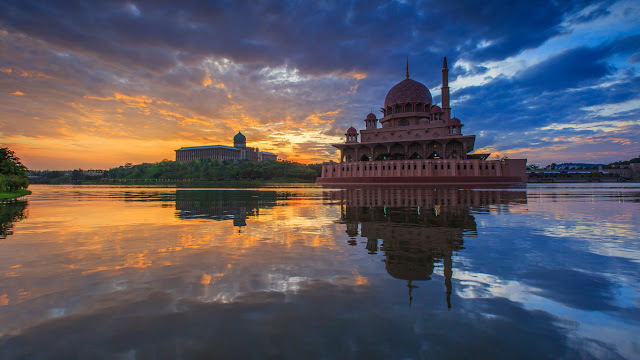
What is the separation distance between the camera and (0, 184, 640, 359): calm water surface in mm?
2908

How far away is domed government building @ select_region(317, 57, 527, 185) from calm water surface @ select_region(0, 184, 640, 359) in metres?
50.4

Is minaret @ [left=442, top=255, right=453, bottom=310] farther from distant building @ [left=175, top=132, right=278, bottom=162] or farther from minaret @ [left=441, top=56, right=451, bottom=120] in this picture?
distant building @ [left=175, top=132, right=278, bottom=162]

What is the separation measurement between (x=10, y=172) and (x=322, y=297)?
48964mm

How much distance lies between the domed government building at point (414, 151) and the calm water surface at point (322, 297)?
5039 centimetres

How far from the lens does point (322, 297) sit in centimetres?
405

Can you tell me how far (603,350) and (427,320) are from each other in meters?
1.48

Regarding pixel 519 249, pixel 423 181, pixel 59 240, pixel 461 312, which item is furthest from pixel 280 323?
pixel 423 181

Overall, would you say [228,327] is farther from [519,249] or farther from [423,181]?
[423,181]

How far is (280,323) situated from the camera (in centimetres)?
330

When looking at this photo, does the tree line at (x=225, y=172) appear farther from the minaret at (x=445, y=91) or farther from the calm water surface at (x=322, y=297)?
the calm water surface at (x=322, y=297)

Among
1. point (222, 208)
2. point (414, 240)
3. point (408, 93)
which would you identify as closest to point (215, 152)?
point (408, 93)

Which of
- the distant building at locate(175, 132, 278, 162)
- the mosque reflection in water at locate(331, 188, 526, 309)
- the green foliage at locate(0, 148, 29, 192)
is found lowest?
the mosque reflection in water at locate(331, 188, 526, 309)

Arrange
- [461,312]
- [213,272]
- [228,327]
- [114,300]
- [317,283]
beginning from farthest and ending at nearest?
1. [213,272]
2. [317,283]
3. [114,300]
4. [461,312]
5. [228,327]

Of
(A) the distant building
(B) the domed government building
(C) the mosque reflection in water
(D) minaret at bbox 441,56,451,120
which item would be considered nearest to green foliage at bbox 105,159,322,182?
(A) the distant building
